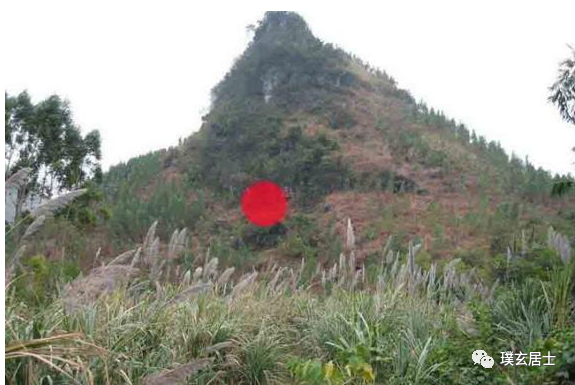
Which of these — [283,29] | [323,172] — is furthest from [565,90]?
[283,29]

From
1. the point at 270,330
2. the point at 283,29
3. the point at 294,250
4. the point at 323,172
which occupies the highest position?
the point at 283,29

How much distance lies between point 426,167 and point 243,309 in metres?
24.8

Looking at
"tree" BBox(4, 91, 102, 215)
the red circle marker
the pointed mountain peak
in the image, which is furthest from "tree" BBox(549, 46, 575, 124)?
the pointed mountain peak

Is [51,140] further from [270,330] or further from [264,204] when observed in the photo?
[264,204]

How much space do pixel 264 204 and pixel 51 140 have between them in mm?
18917

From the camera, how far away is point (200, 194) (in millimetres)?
28078

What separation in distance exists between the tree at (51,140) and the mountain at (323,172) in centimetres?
464

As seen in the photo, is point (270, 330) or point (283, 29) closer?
point (270, 330)

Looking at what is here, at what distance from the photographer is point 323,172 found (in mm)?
28125

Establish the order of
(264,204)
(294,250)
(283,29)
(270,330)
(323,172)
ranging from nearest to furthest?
(270,330), (294,250), (323,172), (264,204), (283,29)

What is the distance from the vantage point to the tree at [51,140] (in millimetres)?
10742

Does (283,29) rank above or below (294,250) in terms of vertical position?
above

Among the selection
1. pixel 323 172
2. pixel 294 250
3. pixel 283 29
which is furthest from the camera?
pixel 283 29

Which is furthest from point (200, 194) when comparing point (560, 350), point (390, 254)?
point (560, 350)
